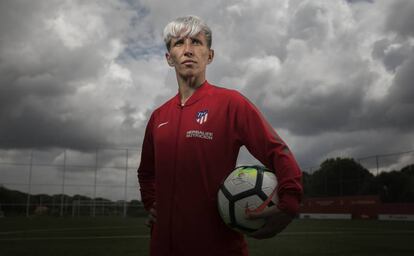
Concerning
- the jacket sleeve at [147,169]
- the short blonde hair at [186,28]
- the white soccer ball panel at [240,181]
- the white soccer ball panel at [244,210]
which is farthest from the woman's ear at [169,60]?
the white soccer ball panel at [244,210]

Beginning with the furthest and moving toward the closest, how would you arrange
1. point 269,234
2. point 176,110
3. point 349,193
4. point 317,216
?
1. point 317,216
2. point 349,193
3. point 176,110
4. point 269,234

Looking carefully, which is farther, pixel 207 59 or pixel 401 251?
pixel 401 251

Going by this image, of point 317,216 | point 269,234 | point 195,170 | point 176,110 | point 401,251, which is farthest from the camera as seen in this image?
point 317,216

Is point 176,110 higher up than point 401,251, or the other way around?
point 176,110

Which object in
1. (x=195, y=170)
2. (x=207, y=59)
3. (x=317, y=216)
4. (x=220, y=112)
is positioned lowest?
(x=317, y=216)

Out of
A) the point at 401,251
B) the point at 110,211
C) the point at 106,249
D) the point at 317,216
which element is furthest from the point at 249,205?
A: the point at 317,216

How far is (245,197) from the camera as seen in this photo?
7.22 ft

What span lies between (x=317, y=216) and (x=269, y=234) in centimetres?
3847

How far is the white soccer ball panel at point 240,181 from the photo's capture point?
2.21m

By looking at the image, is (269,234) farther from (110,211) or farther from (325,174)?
(325,174)

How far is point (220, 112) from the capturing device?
2.39m

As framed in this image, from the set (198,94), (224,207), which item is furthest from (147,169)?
(224,207)

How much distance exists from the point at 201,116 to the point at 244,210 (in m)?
0.61

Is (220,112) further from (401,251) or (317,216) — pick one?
(317,216)
